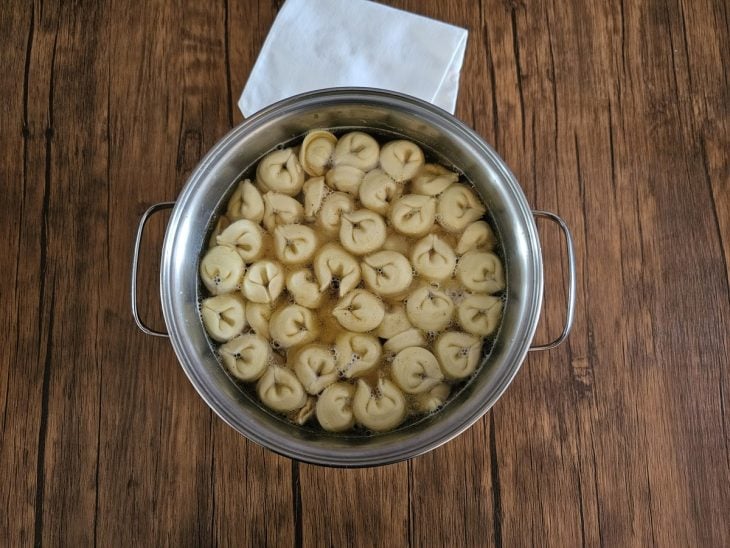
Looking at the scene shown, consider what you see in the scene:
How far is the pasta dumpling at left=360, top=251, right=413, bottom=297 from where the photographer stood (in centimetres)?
87

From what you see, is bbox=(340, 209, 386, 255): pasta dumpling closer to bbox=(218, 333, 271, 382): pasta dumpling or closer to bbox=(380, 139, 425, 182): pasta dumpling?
bbox=(380, 139, 425, 182): pasta dumpling

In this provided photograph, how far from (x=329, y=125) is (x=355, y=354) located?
0.32 metres

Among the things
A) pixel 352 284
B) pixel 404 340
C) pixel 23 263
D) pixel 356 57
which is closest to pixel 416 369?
pixel 404 340

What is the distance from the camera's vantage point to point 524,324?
0.80 m

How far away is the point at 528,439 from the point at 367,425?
29 cm

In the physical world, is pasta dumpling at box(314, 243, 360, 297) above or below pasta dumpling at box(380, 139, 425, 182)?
below

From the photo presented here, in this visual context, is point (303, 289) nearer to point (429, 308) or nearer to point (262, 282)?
point (262, 282)

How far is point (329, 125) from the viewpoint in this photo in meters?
0.90

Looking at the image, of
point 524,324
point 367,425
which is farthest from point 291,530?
point 524,324

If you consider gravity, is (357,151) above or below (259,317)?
above

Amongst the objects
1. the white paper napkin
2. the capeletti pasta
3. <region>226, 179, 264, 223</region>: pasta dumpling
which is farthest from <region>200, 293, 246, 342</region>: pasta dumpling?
the white paper napkin

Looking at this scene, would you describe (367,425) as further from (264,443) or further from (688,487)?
(688,487)

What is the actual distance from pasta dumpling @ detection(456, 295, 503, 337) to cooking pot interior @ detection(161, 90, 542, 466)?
0.02 metres

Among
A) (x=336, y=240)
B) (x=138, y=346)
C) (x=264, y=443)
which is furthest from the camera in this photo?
(x=138, y=346)
